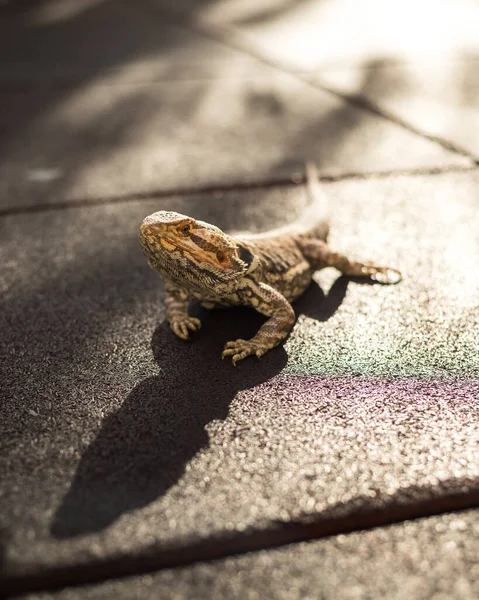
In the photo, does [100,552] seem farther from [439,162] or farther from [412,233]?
[439,162]

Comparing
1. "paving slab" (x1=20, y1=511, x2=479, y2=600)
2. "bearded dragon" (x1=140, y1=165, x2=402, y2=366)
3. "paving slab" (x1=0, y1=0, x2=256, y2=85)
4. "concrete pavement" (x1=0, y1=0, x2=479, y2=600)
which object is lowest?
"paving slab" (x1=0, y1=0, x2=256, y2=85)

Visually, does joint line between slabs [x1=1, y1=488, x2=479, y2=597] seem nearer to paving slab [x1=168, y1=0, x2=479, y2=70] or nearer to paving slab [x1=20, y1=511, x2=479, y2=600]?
paving slab [x1=20, y1=511, x2=479, y2=600]

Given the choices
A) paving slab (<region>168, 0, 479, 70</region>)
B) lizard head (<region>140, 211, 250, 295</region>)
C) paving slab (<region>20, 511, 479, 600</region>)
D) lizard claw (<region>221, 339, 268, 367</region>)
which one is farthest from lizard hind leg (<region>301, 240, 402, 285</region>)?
paving slab (<region>168, 0, 479, 70</region>)

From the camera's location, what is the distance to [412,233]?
4.48 metres

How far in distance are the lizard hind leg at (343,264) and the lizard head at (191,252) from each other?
71 centimetres

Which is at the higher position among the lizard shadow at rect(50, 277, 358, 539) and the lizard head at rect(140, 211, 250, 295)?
the lizard head at rect(140, 211, 250, 295)

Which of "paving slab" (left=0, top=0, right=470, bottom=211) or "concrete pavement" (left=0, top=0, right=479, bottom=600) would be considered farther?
"paving slab" (left=0, top=0, right=470, bottom=211)

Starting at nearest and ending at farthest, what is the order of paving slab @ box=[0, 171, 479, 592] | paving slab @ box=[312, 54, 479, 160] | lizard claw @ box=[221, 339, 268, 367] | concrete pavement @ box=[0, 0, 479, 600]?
concrete pavement @ box=[0, 0, 479, 600] < paving slab @ box=[0, 171, 479, 592] < lizard claw @ box=[221, 339, 268, 367] < paving slab @ box=[312, 54, 479, 160]

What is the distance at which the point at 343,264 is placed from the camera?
3.94m

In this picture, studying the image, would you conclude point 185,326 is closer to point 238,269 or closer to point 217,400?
point 238,269

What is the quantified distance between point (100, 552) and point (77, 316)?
1799 mm

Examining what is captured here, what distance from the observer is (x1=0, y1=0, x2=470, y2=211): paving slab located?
18.5 feet

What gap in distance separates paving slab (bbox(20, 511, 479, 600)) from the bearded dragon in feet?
3.84

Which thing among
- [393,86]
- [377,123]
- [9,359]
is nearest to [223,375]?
[9,359]
